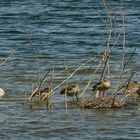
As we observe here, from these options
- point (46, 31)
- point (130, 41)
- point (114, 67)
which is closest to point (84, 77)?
point (114, 67)

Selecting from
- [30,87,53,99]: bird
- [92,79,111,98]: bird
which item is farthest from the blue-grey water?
[92,79,111,98]: bird

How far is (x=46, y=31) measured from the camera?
79.9 feet

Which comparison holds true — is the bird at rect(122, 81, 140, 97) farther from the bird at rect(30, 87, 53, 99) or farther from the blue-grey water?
the bird at rect(30, 87, 53, 99)

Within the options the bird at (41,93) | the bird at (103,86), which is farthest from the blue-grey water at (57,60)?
the bird at (103,86)

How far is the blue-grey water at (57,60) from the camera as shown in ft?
37.4

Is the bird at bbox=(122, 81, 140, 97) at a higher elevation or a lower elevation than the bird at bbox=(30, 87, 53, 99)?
lower

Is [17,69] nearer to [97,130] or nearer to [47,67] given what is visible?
[47,67]

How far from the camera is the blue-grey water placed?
37.4 ft

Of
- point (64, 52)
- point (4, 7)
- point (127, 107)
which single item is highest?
point (127, 107)

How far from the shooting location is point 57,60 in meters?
18.3

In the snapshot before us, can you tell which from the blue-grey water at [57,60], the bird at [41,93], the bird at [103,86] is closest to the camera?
the blue-grey water at [57,60]

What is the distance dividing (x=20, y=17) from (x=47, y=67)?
A: 1063cm

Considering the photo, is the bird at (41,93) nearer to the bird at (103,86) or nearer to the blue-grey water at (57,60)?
the blue-grey water at (57,60)

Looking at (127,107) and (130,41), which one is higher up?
(127,107)
